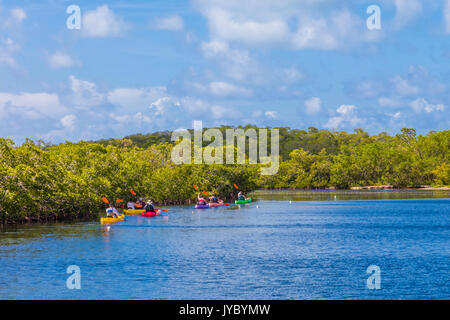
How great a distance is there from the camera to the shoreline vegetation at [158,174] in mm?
52844

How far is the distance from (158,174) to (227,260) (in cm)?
5898

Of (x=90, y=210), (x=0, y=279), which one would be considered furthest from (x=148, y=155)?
(x=0, y=279)

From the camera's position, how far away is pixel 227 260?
35.3 meters

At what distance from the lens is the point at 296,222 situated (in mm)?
61094

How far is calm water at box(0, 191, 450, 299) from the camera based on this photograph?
26938mm

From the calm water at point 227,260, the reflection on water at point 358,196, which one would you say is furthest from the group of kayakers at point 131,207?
the reflection on water at point 358,196

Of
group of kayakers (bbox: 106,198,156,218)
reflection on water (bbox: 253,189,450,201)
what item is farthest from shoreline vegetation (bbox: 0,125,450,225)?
reflection on water (bbox: 253,189,450,201)

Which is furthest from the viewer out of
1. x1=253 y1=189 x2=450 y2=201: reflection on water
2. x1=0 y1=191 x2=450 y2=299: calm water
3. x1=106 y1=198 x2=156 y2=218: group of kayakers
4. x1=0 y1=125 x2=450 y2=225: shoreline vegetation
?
x1=253 y1=189 x2=450 y2=201: reflection on water

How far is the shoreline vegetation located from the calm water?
3347 millimetres

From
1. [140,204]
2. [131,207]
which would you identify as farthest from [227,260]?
[140,204]

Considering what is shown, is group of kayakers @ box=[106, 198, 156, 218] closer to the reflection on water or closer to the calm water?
the calm water

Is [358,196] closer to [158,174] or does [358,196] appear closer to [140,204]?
[158,174]

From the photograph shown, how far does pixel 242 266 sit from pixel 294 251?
7.14 meters
